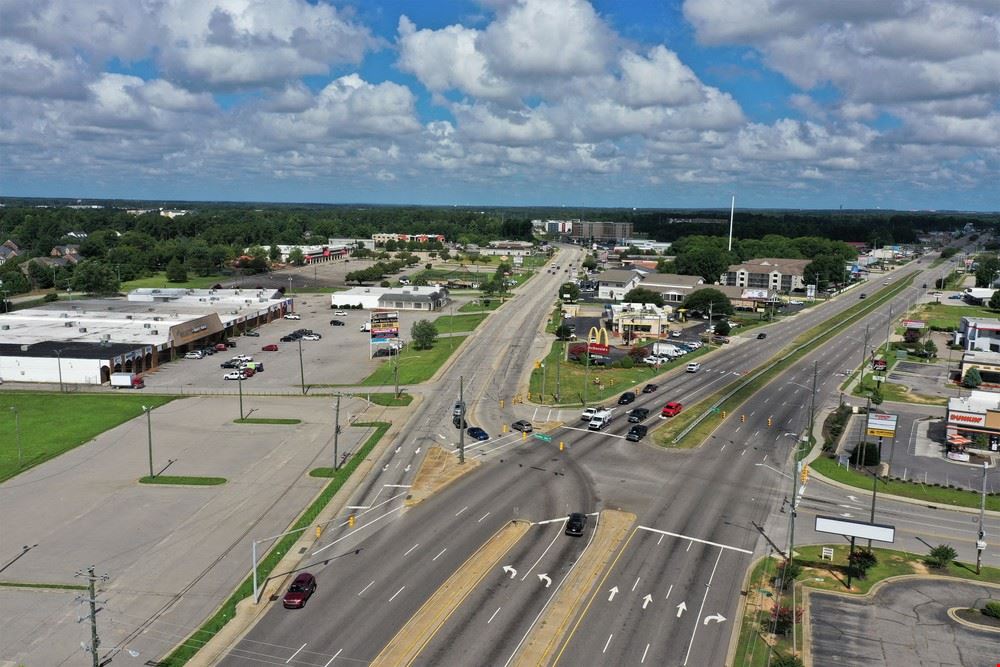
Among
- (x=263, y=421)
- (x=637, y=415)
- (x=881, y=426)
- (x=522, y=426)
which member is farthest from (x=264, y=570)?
(x=881, y=426)

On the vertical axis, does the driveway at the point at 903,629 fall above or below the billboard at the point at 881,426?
below

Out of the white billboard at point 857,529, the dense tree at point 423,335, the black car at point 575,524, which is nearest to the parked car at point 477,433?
the black car at point 575,524

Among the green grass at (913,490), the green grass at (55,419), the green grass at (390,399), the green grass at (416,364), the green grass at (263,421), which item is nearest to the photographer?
the green grass at (913,490)

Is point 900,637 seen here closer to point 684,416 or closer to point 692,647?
point 692,647

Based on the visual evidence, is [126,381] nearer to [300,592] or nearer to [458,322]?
[300,592]

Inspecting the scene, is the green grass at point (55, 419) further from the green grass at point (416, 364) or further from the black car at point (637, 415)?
the black car at point (637, 415)

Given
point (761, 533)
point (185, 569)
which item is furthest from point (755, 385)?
point (185, 569)

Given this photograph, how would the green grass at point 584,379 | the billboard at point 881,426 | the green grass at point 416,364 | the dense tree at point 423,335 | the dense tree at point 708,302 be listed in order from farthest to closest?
1. the dense tree at point 708,302
2. the dense tree at point 423,335
3. the green grass at point 416,364
4. the green grass at point 584,379
5. the billboard at point 881,426

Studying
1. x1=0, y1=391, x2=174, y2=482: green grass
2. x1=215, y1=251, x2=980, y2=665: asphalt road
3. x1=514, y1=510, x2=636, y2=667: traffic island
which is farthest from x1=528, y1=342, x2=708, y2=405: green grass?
x1=0, y1=391, x2=174, y2=482: green grass
